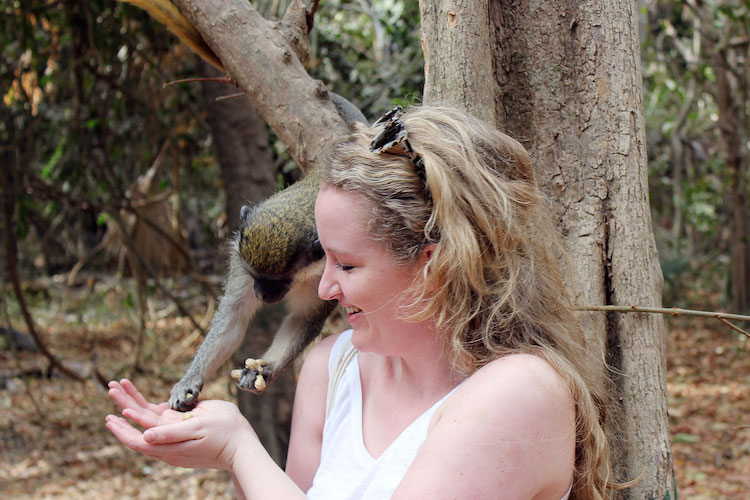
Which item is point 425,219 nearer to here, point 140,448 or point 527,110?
point 527,110

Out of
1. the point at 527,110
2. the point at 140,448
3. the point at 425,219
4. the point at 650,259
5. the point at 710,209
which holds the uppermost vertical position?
the point at 527,110

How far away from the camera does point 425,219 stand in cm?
106

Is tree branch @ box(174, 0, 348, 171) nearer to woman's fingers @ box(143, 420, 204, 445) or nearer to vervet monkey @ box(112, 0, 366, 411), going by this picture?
vervet monkey @ box(112, 0, 366, 411)

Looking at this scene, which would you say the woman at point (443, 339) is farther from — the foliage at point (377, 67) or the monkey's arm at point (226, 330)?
the foliage at point (377, 67)

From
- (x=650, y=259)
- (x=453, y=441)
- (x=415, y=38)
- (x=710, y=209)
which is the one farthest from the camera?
(x=710, y=209)

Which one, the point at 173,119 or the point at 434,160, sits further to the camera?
the point at 173,119

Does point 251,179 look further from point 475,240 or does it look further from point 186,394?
point 475,240

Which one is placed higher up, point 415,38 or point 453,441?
point 415,38

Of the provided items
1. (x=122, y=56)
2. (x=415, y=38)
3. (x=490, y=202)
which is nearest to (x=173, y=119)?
(x=122, y=56)

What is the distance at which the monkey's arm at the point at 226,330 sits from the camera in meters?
1.73

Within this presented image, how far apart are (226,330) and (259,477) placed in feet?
2.68

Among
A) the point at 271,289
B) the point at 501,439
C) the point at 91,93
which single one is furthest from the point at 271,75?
the point at 91,93

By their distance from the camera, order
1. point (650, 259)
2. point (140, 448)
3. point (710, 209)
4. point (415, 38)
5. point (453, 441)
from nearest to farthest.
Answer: point (453, 441) < point (140, 448) < point (650, 259) < point (415, 38) < point (710, 209)

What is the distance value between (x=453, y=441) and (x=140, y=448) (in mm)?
528
